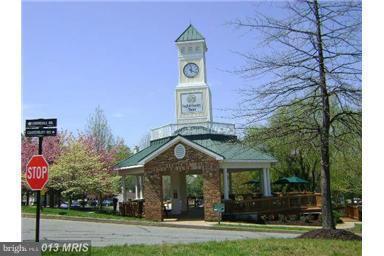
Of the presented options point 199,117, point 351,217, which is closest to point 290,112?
point 199,117

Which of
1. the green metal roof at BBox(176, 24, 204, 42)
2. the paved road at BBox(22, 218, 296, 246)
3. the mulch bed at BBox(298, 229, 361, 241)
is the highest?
the green metal roof at BBox(176, 24, 204, 42)

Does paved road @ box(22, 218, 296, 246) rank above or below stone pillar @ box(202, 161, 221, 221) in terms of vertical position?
below

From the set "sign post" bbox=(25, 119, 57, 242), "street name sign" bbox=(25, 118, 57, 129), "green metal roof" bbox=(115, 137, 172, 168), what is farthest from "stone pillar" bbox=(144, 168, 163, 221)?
"street name sign" bbox=(25, 118, 57, 129)

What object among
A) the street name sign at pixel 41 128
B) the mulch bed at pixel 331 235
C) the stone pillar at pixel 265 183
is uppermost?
the street name sign at pixel 41 128

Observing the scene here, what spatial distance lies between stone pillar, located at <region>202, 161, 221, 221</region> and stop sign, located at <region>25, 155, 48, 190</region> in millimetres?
16507

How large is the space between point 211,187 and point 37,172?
1657 cm

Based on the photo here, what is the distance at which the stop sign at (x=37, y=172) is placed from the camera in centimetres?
1038

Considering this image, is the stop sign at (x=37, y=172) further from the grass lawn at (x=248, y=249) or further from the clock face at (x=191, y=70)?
the clock face at (x=191, y=70)

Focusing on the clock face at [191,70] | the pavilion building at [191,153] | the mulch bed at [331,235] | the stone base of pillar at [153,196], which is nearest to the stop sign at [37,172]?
the mulch bed at [331,235]

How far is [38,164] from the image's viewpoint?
10391mm

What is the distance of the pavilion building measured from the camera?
86.9 feet

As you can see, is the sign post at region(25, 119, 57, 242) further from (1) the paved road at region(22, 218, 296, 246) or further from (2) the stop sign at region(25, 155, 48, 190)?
(1) the paved road at region(22, 218, 296, 246)
